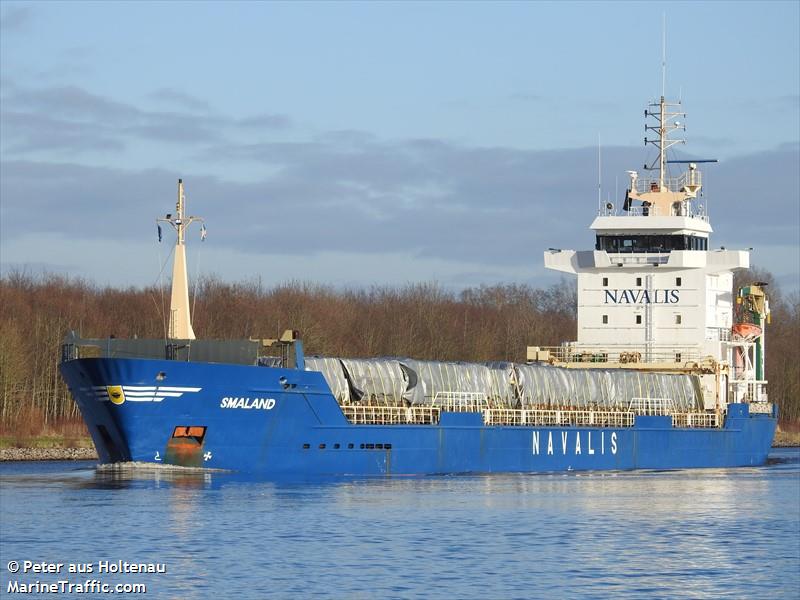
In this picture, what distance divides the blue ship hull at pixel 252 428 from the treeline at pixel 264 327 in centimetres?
2774

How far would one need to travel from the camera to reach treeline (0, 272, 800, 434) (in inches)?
2987

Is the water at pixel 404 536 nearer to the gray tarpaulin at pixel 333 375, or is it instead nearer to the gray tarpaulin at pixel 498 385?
the gray tarpaulin at pixel 333 375

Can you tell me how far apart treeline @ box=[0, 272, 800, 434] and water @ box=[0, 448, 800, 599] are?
1200 inches

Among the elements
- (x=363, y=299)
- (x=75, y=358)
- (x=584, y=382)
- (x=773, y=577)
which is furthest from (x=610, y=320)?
(x=363, y=299)

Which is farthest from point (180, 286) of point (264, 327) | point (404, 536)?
point (264, 327)

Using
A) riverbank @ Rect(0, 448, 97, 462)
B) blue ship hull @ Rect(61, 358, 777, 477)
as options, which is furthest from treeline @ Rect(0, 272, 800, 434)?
blue ship hull @ Rect(61, 358, 777, 477)

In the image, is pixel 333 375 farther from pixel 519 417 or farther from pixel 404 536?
pixel 404 536

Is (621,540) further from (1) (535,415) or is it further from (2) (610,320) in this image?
(2) (610,320)

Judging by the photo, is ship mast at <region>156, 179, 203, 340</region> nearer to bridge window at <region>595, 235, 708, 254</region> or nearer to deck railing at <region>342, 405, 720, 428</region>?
deck railing at <region>342, 405, 720, 428</region>

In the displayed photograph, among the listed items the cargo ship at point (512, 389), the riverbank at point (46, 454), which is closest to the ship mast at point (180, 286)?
the cargo ship at point (512, 389)

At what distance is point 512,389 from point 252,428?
1349 cm

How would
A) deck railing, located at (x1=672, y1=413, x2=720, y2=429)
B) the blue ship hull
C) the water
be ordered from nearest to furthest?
the water, the blue ship hull, deck railing, located at (x1=672, y1=413, x2=720, y2=429)

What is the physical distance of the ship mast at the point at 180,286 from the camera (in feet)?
149

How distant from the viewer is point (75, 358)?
143ft
